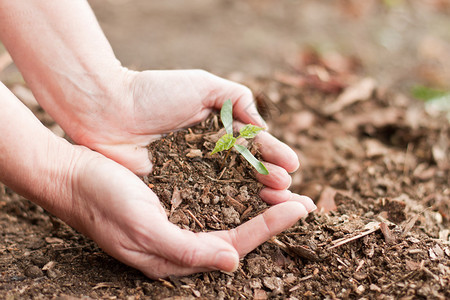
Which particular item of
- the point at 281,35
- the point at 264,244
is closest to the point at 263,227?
the point at 264,244

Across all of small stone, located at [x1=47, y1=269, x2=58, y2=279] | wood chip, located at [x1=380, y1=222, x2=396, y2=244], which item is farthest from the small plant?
small stone, located at [x1=47, y1=269, x2=58, y2=279]

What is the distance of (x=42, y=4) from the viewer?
239cm

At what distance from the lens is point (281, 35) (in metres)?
5.45

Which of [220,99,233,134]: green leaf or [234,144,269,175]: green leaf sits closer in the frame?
[234,144,269,175]: green leaf

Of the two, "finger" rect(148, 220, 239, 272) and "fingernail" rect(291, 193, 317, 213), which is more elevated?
"finger" rect(148, 220, 239, 272)

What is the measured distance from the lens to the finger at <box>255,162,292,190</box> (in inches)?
86.0

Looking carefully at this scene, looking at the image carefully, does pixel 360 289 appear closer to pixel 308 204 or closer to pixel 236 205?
pixel 308 204

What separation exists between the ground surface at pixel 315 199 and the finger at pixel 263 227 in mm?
104

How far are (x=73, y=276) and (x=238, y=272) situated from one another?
79 cm

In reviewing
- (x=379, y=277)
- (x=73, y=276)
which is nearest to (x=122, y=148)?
(x=73, y=276)

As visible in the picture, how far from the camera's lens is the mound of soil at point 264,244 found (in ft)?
6.50

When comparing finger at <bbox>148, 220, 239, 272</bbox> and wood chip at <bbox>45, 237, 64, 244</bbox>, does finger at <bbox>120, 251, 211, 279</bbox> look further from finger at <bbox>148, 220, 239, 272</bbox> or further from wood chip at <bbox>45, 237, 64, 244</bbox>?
wood chip at <bbox>45, 237, 64, 244</bbox>

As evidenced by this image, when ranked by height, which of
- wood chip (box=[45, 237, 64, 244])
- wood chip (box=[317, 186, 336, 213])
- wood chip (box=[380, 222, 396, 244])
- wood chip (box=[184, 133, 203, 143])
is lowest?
wood chip (box=[317, 186, 336, 213])

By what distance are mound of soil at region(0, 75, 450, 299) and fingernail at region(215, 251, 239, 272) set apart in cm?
18
